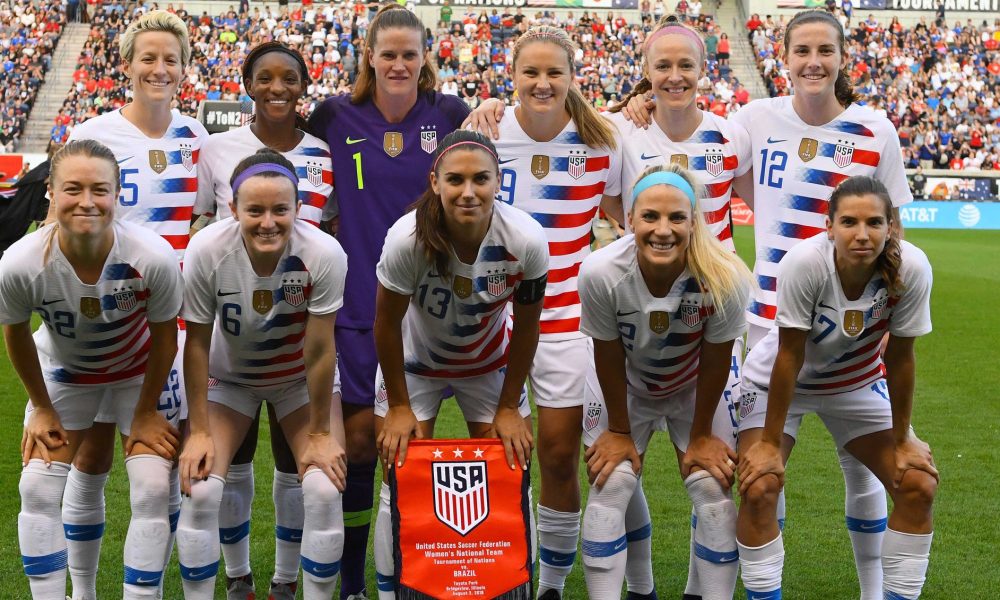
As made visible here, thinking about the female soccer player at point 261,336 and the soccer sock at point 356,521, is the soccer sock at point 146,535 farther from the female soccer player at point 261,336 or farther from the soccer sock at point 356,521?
the soccer sock at point 356,521

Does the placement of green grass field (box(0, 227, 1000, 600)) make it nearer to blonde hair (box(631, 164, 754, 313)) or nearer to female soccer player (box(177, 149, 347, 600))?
female soccer player (box(177, 149, 347, 600))

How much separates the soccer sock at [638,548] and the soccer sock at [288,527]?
137 centimetres

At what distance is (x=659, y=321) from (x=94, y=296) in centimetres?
205

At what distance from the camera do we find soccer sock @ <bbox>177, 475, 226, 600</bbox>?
393cm

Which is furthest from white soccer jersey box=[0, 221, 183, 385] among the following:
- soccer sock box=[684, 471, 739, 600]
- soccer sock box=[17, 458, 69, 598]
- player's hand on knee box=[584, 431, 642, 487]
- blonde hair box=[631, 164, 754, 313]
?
soccer sock box=[684, 471, 739, 600]

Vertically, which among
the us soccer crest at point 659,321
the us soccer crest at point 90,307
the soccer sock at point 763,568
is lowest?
the soccer sock at point 763,568

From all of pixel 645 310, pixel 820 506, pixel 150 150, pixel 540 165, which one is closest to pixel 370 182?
pixel 540 165

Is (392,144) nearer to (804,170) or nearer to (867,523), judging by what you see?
(804,170)

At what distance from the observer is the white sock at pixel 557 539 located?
4.47 metres

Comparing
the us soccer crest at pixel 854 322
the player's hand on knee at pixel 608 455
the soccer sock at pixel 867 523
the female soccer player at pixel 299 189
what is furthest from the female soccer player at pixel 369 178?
the soccer sock at pixel 867 523

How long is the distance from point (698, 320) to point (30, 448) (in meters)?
2.49

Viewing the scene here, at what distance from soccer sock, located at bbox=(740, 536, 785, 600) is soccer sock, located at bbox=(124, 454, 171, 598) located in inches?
82.0

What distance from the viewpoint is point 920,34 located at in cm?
3359

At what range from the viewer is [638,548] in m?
4.66
